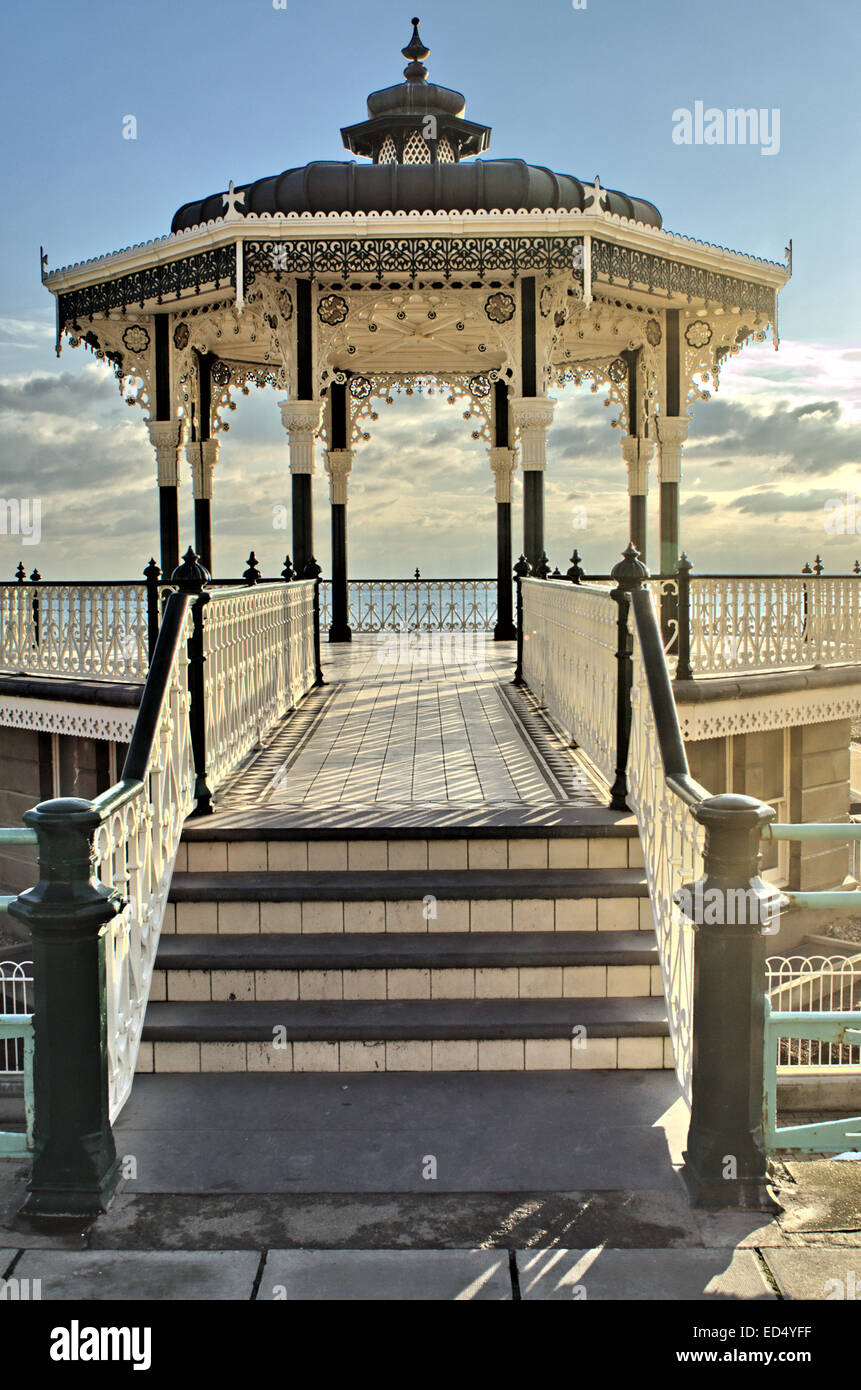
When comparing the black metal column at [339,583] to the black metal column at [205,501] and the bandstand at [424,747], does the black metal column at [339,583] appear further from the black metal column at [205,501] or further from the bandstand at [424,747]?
the black metal column at [205,501]

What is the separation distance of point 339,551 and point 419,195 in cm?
694

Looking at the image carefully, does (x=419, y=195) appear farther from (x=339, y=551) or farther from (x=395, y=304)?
(x=339, y=551)

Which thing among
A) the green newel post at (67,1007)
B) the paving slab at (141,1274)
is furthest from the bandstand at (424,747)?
the paving slab at (141,1274)

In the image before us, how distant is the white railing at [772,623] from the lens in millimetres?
10430

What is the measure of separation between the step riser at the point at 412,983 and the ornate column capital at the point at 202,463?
12808 mm

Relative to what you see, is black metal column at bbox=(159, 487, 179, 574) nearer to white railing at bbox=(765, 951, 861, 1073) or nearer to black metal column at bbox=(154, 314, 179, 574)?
black metal column at bbox=(154, 314, 179, 574)

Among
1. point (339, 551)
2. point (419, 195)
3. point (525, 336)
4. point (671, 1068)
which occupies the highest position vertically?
point (419, 195)

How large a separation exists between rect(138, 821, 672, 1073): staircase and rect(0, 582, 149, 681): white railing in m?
4.80

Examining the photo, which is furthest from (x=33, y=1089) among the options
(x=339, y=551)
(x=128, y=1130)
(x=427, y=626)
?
(x=427, y=626)

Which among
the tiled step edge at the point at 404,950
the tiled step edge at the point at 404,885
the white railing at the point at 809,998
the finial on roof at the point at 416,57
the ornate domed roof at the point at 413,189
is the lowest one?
→ the white railing at the point at 809,998

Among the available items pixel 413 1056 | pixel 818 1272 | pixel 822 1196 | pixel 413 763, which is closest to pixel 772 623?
pixel 413 763

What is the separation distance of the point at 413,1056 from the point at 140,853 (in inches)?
54.1
